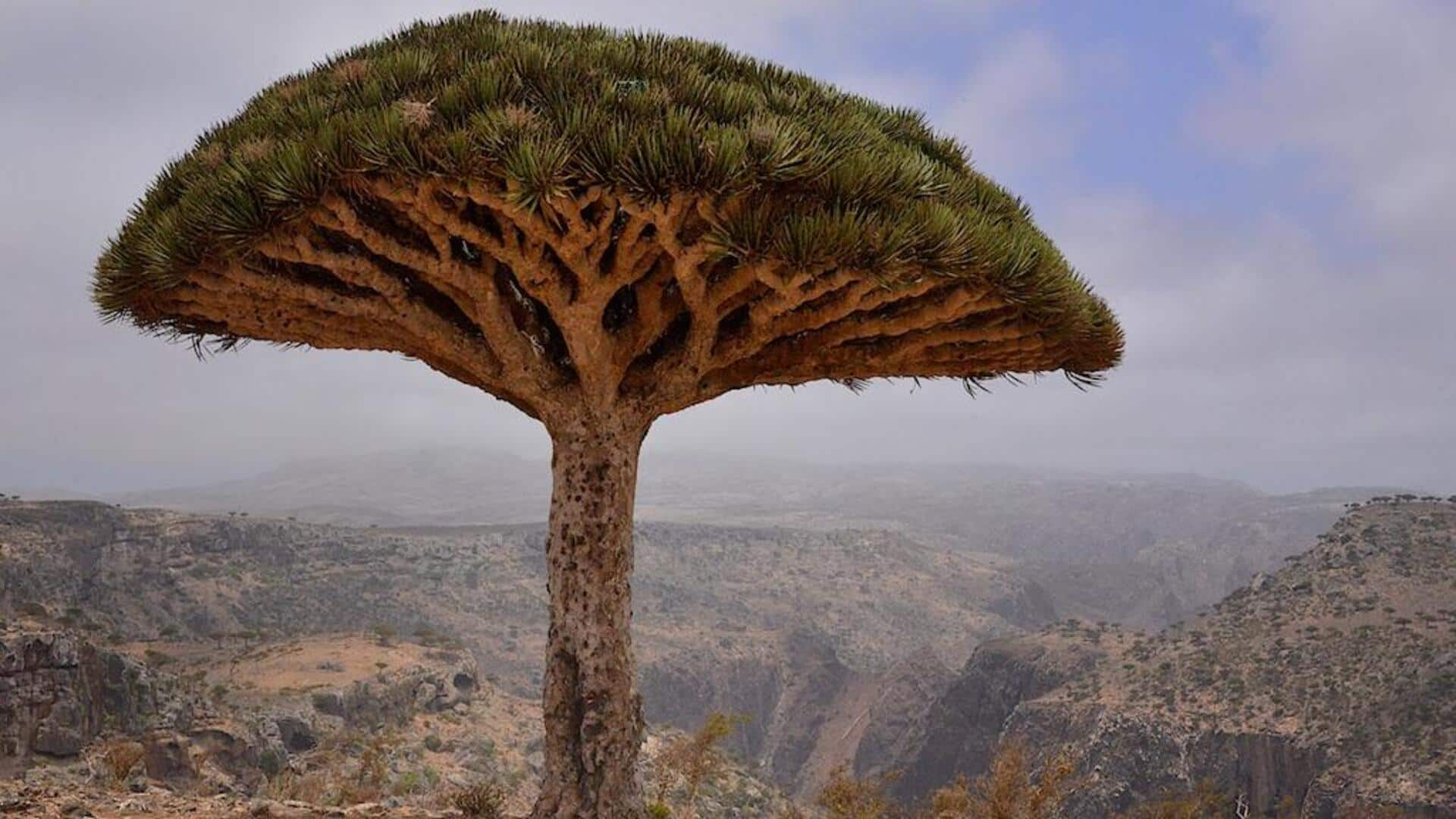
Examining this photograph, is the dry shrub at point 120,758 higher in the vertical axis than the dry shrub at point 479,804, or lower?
lower

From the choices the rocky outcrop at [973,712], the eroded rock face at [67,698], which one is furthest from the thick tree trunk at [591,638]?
the rocky outcrop at [973,712]

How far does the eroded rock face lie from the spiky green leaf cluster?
762 inches

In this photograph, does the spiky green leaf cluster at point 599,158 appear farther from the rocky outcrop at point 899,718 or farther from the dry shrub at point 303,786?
the rocky outcrop at point 899,718

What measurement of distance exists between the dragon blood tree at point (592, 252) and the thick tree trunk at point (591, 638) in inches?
0.7

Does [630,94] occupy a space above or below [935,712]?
above

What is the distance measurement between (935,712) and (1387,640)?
27.6 m

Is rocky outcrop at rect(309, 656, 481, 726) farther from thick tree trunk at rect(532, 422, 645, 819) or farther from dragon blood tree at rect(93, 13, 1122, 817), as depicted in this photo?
dragon blood tree at rect(93, 13, 1122, 817)

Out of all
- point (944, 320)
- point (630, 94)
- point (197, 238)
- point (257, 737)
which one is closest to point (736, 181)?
point (630, 94)

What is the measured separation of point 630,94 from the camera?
521 cm

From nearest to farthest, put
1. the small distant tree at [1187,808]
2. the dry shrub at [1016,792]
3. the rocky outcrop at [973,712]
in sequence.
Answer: the dry shrub at [1016,792] → the small distant tree at [1187,808] → the rocky outcrop at [973,712]

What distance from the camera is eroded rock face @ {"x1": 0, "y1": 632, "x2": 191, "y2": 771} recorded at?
20.4m

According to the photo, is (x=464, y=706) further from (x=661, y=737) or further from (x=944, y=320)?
(x=944, y=320)

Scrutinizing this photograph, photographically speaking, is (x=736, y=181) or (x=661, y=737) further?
(x=661, y=737)

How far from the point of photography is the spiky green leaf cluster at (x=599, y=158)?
490cm
